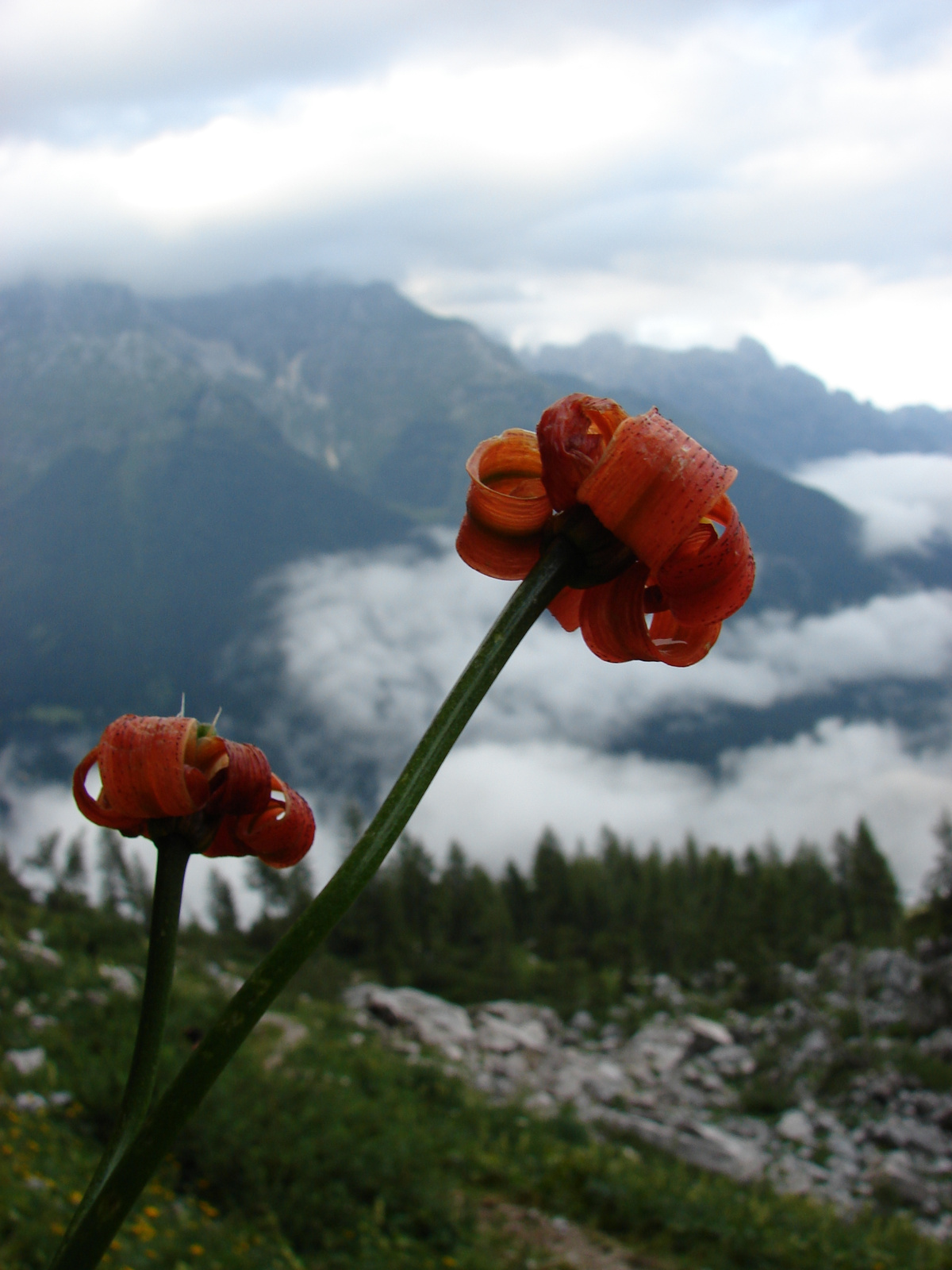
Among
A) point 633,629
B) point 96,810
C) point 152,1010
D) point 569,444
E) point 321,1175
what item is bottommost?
point 321,1175

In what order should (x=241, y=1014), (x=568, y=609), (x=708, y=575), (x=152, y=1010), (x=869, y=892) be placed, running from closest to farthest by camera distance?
1. (x=241, y=1014)
2. (x=152, y=1010)
3. (x=708, y=575)
4. (x=568, y=609)
5. (x=869, y=892)

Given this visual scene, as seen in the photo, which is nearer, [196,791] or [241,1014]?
[241,1014]

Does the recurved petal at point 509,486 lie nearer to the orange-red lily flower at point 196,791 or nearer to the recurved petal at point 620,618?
the recurved petal at point 620,618

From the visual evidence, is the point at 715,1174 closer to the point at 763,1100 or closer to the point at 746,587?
the point at 763,1100

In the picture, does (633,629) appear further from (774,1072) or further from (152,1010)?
(774,1072)

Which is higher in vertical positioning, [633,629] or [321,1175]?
[633,629]

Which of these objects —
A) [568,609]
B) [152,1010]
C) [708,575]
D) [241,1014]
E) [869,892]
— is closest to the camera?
[241,1014]

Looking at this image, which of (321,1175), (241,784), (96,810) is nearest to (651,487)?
(241,784)
